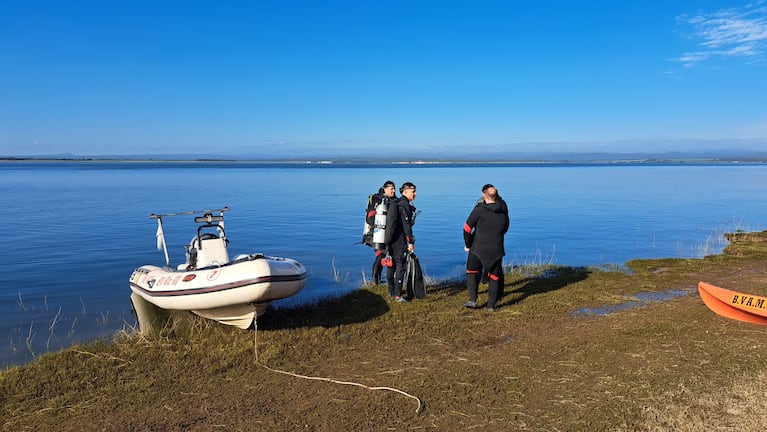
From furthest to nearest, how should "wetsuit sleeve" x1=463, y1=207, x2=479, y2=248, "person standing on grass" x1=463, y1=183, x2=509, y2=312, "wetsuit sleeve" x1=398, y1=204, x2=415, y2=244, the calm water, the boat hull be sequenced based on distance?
1. the calm water
2. "wetsuit sleeve" x1=398, y1=204, x2=415, y2=244
3. "wetsuit sleeve" x1=463, y1=207, x2=479, y2=248
4. "person standing on grass" x1=463, y1=183, x2=509, y2=312
5. the boat hull

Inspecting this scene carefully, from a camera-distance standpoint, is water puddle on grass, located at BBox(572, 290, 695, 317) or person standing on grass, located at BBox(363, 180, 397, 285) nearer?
water puddle on grass, located at BBox(572, 290, 695, 317)

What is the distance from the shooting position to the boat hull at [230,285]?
721 centimetres

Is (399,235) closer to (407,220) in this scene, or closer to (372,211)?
(407,220)

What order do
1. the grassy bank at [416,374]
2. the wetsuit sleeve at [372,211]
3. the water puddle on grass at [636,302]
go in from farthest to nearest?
the wetsuit sleeve at [372,211] → the water puddle on grass at [636,302] → the grassy bank at [416,374]

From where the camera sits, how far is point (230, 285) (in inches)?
285

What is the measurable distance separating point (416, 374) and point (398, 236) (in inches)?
141

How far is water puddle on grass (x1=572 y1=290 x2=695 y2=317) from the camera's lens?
891 cm

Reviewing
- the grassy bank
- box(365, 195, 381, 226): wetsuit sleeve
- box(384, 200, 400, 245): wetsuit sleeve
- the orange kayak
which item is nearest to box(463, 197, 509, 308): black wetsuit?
the grassy bank

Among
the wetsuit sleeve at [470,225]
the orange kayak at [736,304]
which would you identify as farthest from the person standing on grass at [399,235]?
the orange kayak at [736,304]

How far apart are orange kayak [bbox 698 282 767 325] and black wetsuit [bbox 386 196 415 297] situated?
15.8ft

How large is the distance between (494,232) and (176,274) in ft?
16.2

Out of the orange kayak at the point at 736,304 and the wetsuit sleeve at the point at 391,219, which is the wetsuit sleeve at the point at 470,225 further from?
the orange kayak at the point at 736,304

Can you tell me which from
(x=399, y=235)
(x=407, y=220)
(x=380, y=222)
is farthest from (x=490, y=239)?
(x=380, y=222)

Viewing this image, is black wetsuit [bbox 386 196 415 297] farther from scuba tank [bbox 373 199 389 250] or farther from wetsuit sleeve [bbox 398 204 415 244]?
scuba tank [bbox 373 199 389 250]
